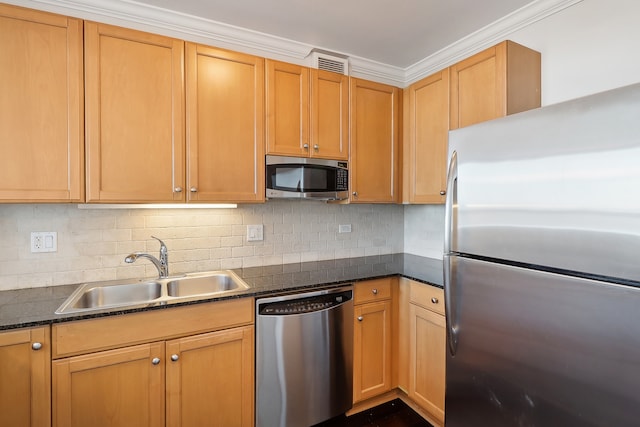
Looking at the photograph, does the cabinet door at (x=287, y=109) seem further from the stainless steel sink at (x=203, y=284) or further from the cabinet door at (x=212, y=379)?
the cabinet door at (x=212, y=379)

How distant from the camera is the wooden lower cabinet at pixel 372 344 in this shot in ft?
6.91

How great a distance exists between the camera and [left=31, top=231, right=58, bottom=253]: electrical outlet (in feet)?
5.86

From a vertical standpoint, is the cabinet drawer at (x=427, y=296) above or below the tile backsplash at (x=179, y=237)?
below

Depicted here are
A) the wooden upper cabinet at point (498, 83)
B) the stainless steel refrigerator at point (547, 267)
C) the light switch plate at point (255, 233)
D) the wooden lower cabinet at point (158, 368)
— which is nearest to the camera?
the stainless steel refrigerator at point (547, 267)

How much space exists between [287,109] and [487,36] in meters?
1.42

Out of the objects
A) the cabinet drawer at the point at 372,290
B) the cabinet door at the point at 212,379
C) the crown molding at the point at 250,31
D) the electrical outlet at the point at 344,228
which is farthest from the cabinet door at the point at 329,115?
the cabinet door at the point at 212,379

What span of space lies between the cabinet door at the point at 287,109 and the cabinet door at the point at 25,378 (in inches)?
57.7

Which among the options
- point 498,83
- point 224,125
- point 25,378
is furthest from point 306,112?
point 25,378

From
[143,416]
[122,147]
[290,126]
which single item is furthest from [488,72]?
[143,416]

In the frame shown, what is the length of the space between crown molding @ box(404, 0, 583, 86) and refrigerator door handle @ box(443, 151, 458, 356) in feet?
3.81

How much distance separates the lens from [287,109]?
6.96 ft

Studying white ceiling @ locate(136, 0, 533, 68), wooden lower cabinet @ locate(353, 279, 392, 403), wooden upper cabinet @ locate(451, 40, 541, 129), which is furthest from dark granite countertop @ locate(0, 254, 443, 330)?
white ceiling @ locate(136, 0, 533, 68)

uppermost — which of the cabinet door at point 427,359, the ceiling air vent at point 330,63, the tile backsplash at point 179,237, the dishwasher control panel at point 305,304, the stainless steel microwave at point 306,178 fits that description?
the ceiling air vent at point 330,63

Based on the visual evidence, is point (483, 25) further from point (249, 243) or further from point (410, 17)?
point (249, 243)
